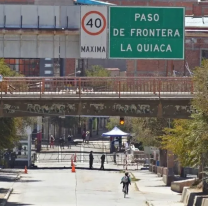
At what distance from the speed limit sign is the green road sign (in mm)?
478

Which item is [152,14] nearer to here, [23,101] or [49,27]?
[23,101]

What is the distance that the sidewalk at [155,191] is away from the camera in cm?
4050

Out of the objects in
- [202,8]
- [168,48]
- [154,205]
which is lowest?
[154,205]

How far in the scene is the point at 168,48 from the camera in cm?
3625

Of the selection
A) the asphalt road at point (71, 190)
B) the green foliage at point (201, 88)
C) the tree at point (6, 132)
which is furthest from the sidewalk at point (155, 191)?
the green foliage at point (201, 88)

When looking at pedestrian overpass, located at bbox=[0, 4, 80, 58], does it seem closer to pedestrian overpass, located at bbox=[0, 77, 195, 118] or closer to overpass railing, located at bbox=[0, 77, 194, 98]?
overpass railing, located at bbox=[0, 77, 194, 98]

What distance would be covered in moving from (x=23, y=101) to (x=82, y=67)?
69102 millimetres

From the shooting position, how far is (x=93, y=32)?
37031 millimetres

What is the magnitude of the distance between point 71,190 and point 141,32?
45.8 feet

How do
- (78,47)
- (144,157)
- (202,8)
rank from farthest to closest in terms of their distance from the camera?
(202,8) → (144,157) → (78,47)

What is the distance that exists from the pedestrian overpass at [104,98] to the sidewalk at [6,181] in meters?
5.62

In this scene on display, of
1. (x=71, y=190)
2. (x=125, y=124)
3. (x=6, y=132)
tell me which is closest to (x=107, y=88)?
(x=6, y=132)

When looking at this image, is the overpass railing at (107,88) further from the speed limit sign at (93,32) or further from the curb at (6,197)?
the curb at (6,197)

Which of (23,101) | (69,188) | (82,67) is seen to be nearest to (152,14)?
(23,101)
